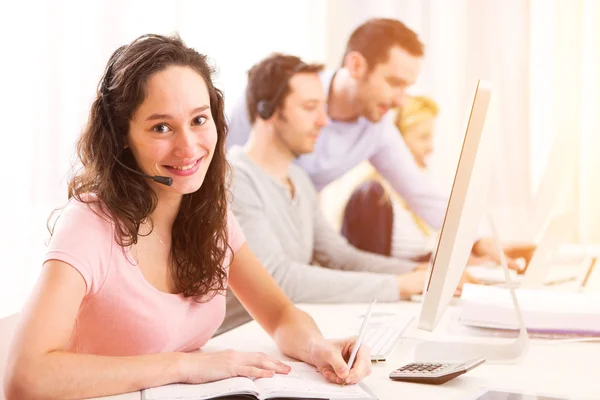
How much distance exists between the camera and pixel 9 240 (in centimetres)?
250

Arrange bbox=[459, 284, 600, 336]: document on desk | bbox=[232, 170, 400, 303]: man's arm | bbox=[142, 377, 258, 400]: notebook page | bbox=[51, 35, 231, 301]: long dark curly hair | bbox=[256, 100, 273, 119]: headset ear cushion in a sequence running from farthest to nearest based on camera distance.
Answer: bbox=[256, 100, 273, 119]: headset ear cushion
bbox=[232, 170, 400, 303]: man's arm
bbox=[459, 284, 600, 336]: document on desk
bbox=[51, 35, 231, 301]: long dark curly hair
bbox=[142, 377, 258, 400]: notebook page

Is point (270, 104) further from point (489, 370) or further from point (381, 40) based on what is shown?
point (489, 370)

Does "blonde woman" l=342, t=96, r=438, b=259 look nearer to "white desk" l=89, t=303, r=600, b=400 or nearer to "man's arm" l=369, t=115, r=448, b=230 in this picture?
"man's arm" l=369, t=115, r=448, b=230

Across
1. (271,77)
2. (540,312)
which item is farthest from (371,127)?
(540,312)

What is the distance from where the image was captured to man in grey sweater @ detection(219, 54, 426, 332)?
6.56 feet

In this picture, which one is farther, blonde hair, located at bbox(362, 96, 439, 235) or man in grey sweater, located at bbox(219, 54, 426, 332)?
blonde hair, located at bbox(362, 96, 439, 235)

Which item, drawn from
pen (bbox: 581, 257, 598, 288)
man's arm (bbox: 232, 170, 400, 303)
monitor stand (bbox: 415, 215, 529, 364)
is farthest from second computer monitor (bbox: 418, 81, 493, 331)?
pen (bbox: 581, 257, 598, 288)

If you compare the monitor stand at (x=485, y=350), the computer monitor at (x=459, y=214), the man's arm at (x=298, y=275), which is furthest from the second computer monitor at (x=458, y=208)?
the man's arm at (x=298, y=275)

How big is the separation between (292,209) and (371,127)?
488 mm

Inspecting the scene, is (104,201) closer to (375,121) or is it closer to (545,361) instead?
(545,361)

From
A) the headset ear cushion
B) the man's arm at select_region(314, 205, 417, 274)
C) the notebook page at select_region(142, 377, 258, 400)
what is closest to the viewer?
the notebook page at select_region(142, 377, 258, 400)

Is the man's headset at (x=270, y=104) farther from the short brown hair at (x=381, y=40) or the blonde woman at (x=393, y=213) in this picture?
the blonde woman at (x=393, y=213)

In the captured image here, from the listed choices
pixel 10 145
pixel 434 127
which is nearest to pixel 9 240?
pixel 10 145

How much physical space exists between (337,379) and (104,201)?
0.48 m
